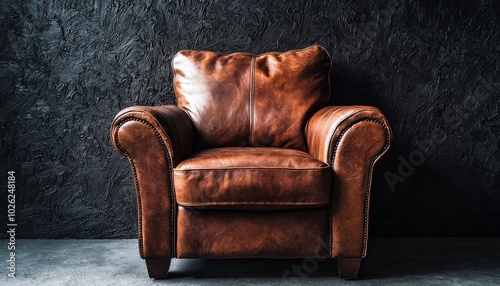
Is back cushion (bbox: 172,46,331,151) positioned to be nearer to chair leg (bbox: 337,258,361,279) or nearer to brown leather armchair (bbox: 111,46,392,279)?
brown leather armchair (bbox: 111,46,392,279)

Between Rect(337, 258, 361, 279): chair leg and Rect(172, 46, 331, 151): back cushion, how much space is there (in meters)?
0.60

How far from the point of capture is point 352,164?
1545 millimetres

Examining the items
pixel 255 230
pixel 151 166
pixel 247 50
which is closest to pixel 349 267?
pixel 255 230

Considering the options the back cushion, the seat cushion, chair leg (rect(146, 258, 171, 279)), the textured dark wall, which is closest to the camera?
the seat cushion

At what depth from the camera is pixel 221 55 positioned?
2162 millimetres

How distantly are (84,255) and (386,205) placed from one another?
1560mm

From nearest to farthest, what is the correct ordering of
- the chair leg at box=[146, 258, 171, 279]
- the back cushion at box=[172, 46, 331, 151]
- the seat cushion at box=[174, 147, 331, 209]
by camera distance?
1. the seat cushion at box=[174, 147, 331, 209]
2. the chair leg at box=[146, 258, 171, 279]
3. the back cushion at box=[172, 46, 331, 151]

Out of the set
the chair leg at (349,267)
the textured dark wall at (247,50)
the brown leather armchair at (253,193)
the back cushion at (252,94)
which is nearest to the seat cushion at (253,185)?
the brown leather armchair at (253,193)

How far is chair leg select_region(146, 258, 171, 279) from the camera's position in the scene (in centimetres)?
162

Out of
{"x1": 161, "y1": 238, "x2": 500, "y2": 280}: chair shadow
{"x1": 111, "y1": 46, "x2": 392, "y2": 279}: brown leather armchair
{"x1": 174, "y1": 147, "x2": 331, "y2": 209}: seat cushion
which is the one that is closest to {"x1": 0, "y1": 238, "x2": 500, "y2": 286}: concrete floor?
{"x1": 161, "y1": 238, "x2": 500, "y2": 280}: chair shadow

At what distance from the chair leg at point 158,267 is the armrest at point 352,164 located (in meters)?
0.64

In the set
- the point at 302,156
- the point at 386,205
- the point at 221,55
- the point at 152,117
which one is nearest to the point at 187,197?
the point at 152,117

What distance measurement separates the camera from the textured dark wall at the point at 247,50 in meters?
2.22

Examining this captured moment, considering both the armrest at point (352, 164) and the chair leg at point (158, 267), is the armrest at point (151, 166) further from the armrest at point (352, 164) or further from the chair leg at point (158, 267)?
the armrest at point (352, 164)
